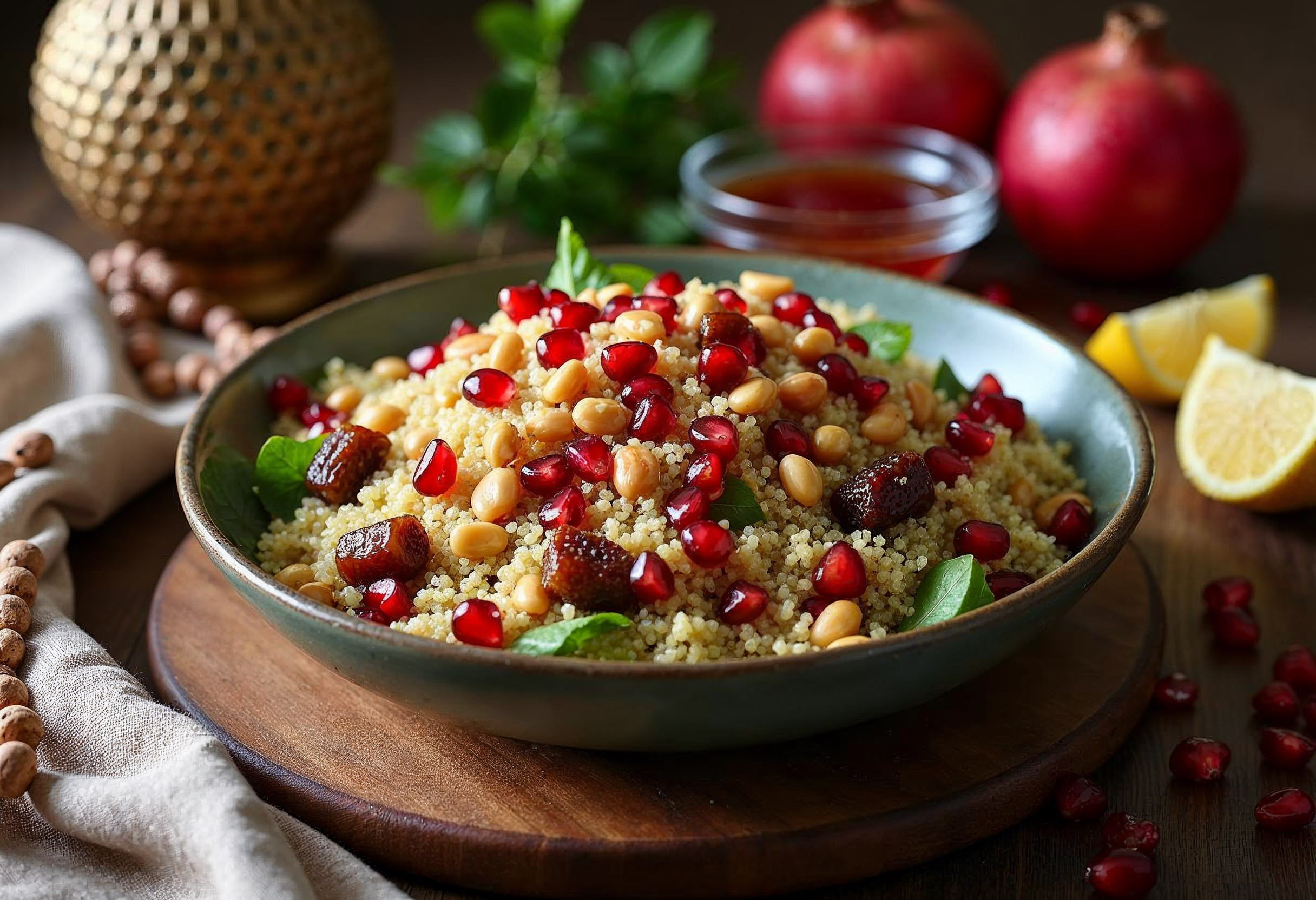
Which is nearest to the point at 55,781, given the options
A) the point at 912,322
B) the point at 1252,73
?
the point at 912,322

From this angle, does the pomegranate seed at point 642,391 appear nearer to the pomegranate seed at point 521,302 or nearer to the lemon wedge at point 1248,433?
the pomegranate seed at point 521,302

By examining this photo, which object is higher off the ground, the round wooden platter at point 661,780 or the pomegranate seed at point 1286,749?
the round wooden platter at point 661,780

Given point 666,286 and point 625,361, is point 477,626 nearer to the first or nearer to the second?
point 625,361

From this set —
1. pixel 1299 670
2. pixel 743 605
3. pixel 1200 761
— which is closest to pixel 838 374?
pixel 743 605

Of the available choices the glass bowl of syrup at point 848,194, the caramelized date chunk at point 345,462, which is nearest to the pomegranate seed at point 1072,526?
the caramelized date chunk at point 345,462

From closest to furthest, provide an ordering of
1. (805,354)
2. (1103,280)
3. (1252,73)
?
(805,354) → (1103,280) → (1252,73)

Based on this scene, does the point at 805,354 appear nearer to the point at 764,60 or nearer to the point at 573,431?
the point at 573,431
